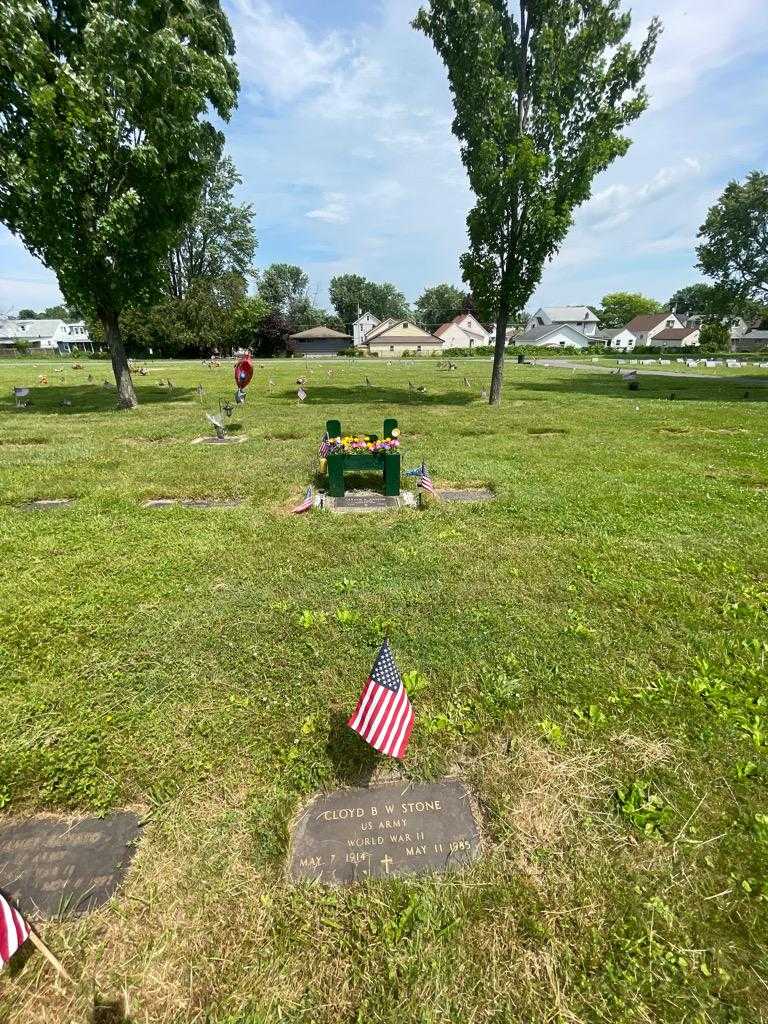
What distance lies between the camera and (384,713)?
2.58 metres

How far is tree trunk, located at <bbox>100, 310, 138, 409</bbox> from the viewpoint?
48.9ft

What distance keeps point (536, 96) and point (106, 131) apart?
12.0m

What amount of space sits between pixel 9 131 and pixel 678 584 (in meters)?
18.4

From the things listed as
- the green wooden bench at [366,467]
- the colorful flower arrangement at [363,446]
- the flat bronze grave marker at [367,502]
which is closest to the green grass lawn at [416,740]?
the flat bronze grave marker at [367,502]

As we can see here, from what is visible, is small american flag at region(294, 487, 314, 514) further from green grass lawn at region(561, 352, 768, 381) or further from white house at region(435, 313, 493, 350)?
white house at region(435, 313, 493, 350)

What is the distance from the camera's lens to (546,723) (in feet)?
9.50

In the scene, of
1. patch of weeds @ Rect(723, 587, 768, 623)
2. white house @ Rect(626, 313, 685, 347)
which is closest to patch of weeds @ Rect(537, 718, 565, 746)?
patch of weeds @ Rect(723, 587, 768, 623)

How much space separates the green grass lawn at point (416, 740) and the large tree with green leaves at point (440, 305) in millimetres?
108871

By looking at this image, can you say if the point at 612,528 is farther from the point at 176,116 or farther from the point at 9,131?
the point at 9,131

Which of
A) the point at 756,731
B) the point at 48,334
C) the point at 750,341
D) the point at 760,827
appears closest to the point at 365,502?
the point at 756,731

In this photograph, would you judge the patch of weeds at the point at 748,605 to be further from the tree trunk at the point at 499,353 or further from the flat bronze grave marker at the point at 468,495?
the tree trunk at the point at 499,353

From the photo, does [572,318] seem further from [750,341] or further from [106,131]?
[106,131]

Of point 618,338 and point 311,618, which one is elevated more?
point 618,338

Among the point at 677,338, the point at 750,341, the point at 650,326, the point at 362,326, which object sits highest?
the point at 650,326
